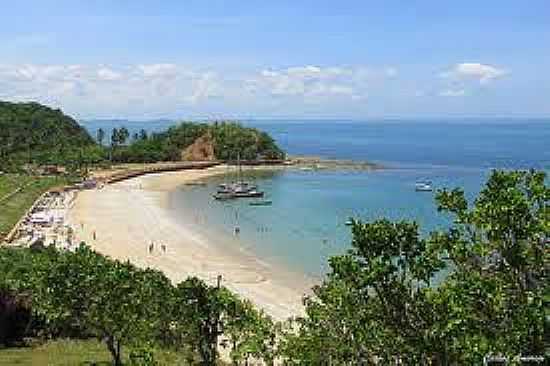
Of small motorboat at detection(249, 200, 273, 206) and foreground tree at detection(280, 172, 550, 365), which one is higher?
foreground tree at detection(280, 172, 550, 365)

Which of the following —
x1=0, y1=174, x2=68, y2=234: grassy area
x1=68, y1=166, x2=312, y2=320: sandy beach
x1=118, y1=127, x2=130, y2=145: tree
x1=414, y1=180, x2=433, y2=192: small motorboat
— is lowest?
x1=68, y1=166, x2=312, y2=320: sandy beach

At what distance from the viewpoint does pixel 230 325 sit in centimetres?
2256

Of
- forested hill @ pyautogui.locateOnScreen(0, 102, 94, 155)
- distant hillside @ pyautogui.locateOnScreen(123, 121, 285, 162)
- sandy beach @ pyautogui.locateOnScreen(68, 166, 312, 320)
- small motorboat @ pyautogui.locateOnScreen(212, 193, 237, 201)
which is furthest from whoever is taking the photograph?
distant hillside @ pyautogui.locateOnScreen(123, 121, 285, 162)

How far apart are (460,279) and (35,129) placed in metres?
150

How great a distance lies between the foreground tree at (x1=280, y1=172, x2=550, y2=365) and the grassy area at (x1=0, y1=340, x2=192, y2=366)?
14.5 m

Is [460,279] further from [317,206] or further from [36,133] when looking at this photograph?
[36,133]

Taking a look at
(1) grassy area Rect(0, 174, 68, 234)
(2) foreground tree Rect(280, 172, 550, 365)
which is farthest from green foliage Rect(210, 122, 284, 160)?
(2) foreground tree Rect(280, 172, 550, 365)

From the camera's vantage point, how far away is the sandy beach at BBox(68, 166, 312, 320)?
50.3m

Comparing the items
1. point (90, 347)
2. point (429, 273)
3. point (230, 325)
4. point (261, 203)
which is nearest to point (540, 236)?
point (429, 273)

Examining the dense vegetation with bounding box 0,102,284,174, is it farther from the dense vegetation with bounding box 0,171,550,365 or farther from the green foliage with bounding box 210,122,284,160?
the dense vegetation with bounding box 0,171,550,365

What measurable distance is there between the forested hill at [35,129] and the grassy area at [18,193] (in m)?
27.1

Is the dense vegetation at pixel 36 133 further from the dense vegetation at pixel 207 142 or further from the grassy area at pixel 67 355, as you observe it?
the grassy area at pixel 67 355

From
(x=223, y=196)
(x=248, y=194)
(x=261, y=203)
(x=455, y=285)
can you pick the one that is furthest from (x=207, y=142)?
(x=455, y=285)

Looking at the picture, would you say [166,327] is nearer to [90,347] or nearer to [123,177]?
[90,347]
